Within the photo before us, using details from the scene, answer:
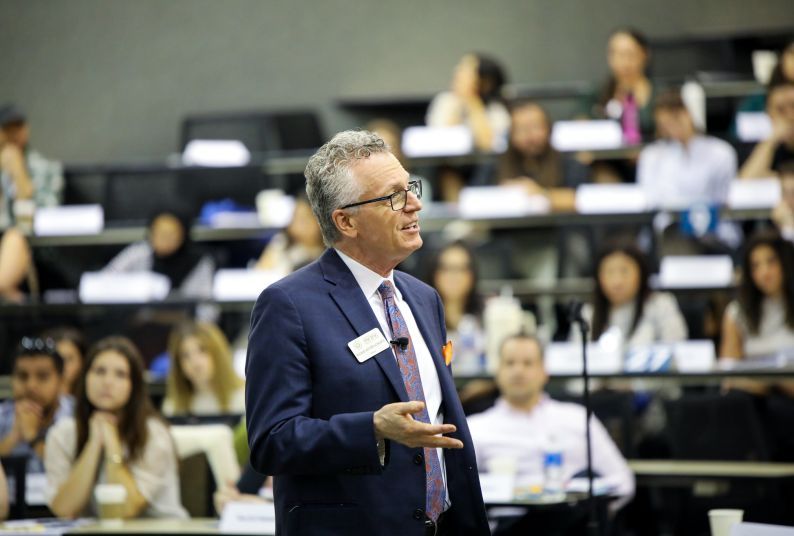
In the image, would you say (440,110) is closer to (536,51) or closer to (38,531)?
(536,51)

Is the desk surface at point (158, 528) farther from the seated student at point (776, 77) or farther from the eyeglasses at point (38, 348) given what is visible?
the seated student at point (776, 77)

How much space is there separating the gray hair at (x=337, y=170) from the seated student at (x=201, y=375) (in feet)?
10.8

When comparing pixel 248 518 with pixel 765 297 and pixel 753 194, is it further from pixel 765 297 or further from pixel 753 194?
pixel 753 194

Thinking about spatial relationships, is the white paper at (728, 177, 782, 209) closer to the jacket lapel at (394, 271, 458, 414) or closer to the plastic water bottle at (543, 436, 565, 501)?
the plastic water bottle at (543, 436, 565, 501)

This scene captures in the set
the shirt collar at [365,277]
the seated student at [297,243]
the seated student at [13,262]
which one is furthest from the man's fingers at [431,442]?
the seated student at [13,262]

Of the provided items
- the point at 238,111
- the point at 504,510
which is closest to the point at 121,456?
the point at 504,510

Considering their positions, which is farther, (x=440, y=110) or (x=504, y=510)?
(x=440, y=110)

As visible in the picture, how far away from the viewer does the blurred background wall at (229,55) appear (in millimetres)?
9500

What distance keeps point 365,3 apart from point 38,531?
651 centimetres

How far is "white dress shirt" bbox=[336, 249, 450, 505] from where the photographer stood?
2.51 m

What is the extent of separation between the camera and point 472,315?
617cm

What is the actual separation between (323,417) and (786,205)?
4.57 meters

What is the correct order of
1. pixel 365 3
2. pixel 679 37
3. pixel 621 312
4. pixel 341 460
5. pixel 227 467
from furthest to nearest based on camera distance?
pixel 365 3 < pixel 679 37 < pixel 621 312 < pixel 227 467 < pixel 341 460

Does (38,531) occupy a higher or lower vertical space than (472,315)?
lower
